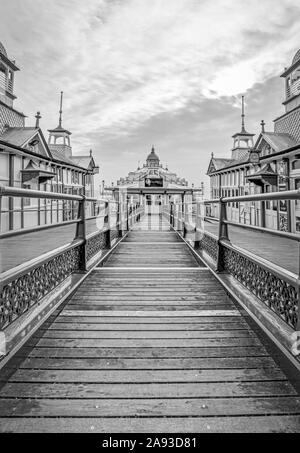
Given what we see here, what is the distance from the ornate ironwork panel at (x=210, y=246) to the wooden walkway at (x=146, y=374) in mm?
1433

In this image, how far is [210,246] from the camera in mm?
4707

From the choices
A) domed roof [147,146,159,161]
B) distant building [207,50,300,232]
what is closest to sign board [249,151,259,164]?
distant building [207,50,300,232]

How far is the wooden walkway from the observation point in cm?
133

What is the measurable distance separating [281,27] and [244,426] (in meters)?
13.7

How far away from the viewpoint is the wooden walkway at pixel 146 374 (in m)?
1.33

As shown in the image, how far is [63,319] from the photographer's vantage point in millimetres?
Result: 2424

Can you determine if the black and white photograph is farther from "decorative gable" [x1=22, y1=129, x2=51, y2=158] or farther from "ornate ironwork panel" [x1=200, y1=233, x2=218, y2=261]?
"decorative gable" [x1=22, y1=129, x2=51, y2=158]

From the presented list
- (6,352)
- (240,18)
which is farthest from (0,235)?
(240,18)

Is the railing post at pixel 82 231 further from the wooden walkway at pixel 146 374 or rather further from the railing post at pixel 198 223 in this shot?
the railing post at pixel 198 223

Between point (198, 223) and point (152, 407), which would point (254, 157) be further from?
point (152, 407)

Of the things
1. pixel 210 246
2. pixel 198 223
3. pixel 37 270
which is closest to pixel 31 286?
pixel 37 270

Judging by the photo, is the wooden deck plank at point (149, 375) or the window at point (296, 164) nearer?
the wooden deck plank at point (149, 375)

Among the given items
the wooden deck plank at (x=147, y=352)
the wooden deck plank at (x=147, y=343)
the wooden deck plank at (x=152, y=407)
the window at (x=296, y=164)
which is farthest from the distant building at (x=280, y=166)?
the wooden deck plank at (x=152, y=407)

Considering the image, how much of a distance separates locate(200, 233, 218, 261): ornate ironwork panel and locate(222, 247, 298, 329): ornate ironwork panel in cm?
79
